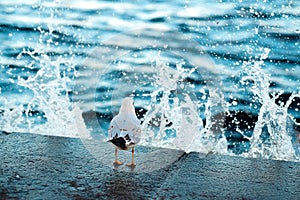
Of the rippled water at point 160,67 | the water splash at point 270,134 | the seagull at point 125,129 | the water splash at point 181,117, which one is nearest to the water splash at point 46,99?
the rippled water at point 160,67

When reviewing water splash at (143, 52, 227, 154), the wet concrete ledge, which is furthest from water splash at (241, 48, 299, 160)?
the wet concrete ledge

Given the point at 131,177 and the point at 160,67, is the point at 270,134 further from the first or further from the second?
the point at 131,177

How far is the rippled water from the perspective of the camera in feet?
11.3

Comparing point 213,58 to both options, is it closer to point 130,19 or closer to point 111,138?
point 130,19

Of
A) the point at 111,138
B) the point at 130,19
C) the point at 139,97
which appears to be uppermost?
the point at 130,19

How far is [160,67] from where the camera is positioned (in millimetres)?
4586

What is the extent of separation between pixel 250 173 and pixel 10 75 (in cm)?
351

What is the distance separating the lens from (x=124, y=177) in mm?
1521

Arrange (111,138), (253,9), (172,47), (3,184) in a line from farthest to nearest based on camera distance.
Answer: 1. (253,9)
2. (172,47)
3. (111,138)
4. (3,184)

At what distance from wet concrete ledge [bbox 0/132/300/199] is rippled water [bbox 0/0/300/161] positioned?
4.02 feet

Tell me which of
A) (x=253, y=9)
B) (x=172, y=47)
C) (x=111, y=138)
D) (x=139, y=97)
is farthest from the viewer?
(x=253, y=9)

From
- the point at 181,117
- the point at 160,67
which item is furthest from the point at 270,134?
the point at 160,67

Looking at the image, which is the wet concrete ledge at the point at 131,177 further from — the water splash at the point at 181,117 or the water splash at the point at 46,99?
the water splash at the point at 46,99

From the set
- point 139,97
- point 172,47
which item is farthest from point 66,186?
point 172,47
